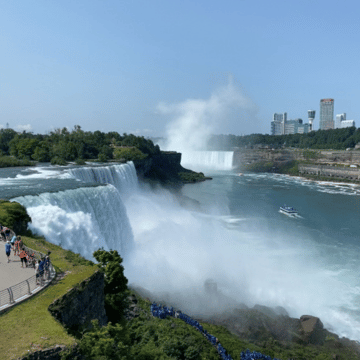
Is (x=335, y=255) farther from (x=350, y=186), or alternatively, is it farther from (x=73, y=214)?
(x=350, y=186)

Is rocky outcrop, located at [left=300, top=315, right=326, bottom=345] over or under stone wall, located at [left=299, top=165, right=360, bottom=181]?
under

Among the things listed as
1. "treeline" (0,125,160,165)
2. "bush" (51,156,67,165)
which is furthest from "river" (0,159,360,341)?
"treeline" (0,125,160,165)

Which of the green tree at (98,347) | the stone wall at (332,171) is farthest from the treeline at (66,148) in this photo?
the stone wall at (332,171)

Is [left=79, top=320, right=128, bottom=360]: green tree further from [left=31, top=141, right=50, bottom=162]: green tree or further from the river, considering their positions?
[left=31, top=141, right=50, bottom=162]: green tree

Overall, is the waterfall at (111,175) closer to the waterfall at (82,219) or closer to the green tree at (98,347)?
the waterfall at (82,219)

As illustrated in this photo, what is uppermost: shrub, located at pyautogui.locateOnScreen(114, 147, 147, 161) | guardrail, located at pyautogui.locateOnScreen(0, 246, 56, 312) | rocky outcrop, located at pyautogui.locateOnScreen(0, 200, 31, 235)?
shrub, located at pyautogui.locateOnScreen(114, 147, 147, 161)

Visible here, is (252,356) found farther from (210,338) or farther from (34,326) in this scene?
(34,326)

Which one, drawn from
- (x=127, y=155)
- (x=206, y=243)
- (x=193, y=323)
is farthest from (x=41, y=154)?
(x=193, y=323)
